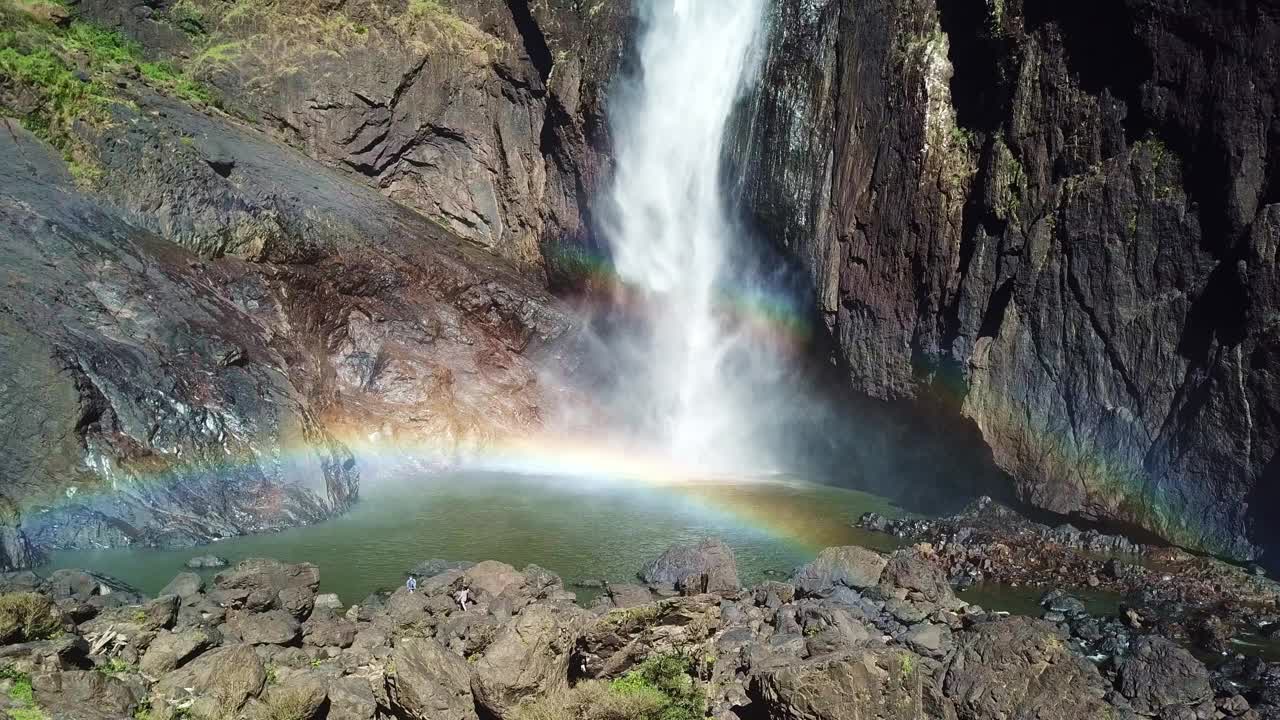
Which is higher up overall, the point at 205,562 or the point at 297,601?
the point at 297,601

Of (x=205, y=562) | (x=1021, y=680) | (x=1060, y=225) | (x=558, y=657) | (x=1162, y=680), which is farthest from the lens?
(x=1060, y=225)

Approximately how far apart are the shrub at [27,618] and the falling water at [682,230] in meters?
20.4

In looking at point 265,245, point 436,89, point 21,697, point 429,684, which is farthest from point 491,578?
point 436,89

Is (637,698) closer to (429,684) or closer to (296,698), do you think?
(429,684)

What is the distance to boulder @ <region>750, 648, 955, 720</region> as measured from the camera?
7531 millimetres

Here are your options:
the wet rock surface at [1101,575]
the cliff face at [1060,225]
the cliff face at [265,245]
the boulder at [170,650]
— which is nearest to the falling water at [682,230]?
the cliff face at [265,245]

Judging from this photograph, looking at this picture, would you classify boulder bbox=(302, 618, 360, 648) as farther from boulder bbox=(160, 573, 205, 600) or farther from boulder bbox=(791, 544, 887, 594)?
boulder bbox=(791, 544, 887, 594)

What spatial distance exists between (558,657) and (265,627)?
4.89m

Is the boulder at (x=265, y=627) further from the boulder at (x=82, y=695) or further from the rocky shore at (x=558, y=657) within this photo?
the boulder at (x=82, y=695)

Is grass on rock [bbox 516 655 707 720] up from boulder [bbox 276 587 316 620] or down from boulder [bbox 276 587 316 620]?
up

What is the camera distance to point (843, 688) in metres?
7.54

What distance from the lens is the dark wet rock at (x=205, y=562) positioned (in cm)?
1584

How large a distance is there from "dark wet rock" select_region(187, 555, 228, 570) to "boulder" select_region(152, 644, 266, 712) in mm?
6795

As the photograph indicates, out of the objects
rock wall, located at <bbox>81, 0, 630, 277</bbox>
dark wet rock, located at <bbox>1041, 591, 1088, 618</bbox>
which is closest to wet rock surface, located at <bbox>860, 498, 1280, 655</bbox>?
dark wet rock, located at <bbox>1041, 591, 1088, 618</bbox>
